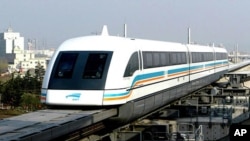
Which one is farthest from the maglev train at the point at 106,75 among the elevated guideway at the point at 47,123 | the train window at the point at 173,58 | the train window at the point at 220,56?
the train window at the point at 220,56

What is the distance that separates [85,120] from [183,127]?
6.74 meters

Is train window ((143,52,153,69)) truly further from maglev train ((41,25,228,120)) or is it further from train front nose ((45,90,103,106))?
train front nose ((45,90,103,106))

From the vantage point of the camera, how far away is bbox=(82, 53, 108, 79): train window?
11266 mm

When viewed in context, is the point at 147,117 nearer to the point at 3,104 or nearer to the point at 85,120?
the point at 85,120

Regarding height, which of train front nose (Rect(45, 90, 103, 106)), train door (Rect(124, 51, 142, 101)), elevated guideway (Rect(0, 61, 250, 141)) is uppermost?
train door (Rect(124, 51, 142, 101))

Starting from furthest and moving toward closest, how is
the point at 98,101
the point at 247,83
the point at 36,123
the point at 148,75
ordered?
the point at 247,83
the point at 148,75
the point at 98,101
the point at 36,123

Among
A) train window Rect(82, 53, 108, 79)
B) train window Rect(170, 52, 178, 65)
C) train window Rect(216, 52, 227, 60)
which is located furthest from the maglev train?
train window Rect(216, 52, 227, 60)

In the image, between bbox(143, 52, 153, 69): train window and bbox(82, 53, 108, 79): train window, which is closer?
bbox(82, 53, 108, 79): train window

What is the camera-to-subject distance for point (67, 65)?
38.0ft

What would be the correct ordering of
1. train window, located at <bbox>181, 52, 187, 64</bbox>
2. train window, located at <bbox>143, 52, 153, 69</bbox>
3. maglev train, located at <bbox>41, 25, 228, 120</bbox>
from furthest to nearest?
train window, located at <bbox>181, 52, 187, 64</bbox> → train window, located at <bbox>143, 52, 153, 69</bbox> → maglev train, located at <bbox>41, 25, 228, 120</bbox>

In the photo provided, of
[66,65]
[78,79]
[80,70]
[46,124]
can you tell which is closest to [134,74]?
[80,70]

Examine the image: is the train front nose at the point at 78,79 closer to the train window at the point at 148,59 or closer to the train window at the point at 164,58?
the train window at the point at 148,59

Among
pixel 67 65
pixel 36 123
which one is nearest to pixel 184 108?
pixel 67 65

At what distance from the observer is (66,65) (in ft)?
38.0
